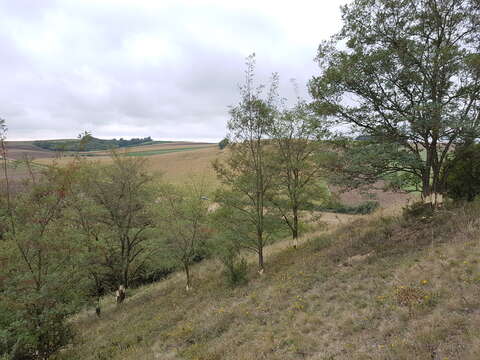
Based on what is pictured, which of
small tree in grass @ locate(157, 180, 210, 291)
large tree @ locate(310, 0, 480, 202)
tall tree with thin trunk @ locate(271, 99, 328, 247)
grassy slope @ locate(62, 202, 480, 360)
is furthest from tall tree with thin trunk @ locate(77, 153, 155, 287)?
large tree @ locate(310, 0, 480, 202)

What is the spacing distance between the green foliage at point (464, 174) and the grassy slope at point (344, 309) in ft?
6.79

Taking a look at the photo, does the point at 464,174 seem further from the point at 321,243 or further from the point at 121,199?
the point at 121,199

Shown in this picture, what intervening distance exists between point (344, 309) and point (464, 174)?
8635 millimetres

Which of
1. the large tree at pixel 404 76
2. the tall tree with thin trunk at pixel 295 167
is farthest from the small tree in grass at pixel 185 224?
the large tree at pixel 404 76

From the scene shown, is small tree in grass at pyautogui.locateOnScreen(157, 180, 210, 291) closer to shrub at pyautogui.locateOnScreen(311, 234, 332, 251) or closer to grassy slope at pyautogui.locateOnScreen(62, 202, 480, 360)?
grassy slope at pyautogui.locateOnScreen(62, 202, 480, 360)

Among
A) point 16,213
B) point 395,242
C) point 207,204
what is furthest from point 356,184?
point 16,213

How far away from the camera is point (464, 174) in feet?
35.0

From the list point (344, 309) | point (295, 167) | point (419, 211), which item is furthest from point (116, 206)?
point (419, 211)

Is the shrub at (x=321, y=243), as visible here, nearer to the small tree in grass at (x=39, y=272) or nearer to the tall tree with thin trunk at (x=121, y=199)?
the tall tree with thin trunk at (x=121, y=199)

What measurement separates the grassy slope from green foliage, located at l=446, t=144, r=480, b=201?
2071 millimetres

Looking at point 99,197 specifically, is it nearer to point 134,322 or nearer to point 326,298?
point 134,322

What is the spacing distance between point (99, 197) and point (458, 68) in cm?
1741

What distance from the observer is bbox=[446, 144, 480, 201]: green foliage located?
32.5 ft

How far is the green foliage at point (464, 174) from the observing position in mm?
9914
